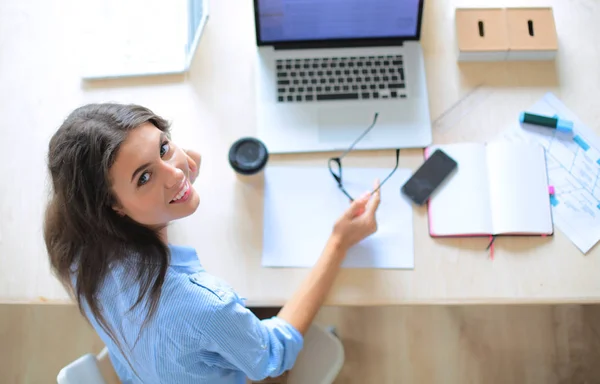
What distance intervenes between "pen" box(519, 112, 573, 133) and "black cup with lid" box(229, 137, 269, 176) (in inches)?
20.5

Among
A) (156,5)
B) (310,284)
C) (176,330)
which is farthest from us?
(156,5)

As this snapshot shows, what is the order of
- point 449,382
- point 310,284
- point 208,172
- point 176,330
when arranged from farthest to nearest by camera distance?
point 449,382 < point 208,172 < point 310,284 < point 176,330

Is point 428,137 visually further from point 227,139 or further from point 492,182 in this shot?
point 227,139

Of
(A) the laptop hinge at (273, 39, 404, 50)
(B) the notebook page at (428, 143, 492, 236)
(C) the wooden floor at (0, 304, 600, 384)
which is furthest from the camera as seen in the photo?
(C) the wooden floor at (0, 304, 600, 384)

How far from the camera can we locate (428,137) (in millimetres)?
969

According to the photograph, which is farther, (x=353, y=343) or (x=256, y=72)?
(x=353, y=343)

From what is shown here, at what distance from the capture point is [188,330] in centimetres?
75

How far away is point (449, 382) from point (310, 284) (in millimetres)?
701

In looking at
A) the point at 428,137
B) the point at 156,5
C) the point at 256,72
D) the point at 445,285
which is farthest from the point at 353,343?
the point at 156,5

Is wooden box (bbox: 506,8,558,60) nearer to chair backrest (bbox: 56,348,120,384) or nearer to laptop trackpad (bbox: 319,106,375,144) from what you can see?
laptop trackpad (bbox: 319,106,375,144)

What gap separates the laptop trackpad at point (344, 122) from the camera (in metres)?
0.98

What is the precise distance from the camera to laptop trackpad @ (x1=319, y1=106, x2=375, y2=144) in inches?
38.7

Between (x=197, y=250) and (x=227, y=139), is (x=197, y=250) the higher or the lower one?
the lower one

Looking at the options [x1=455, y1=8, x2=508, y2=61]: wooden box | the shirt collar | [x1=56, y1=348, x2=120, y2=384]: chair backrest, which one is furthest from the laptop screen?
[x1=56, y1=348, x2=120, y2=384]: chair backrest
